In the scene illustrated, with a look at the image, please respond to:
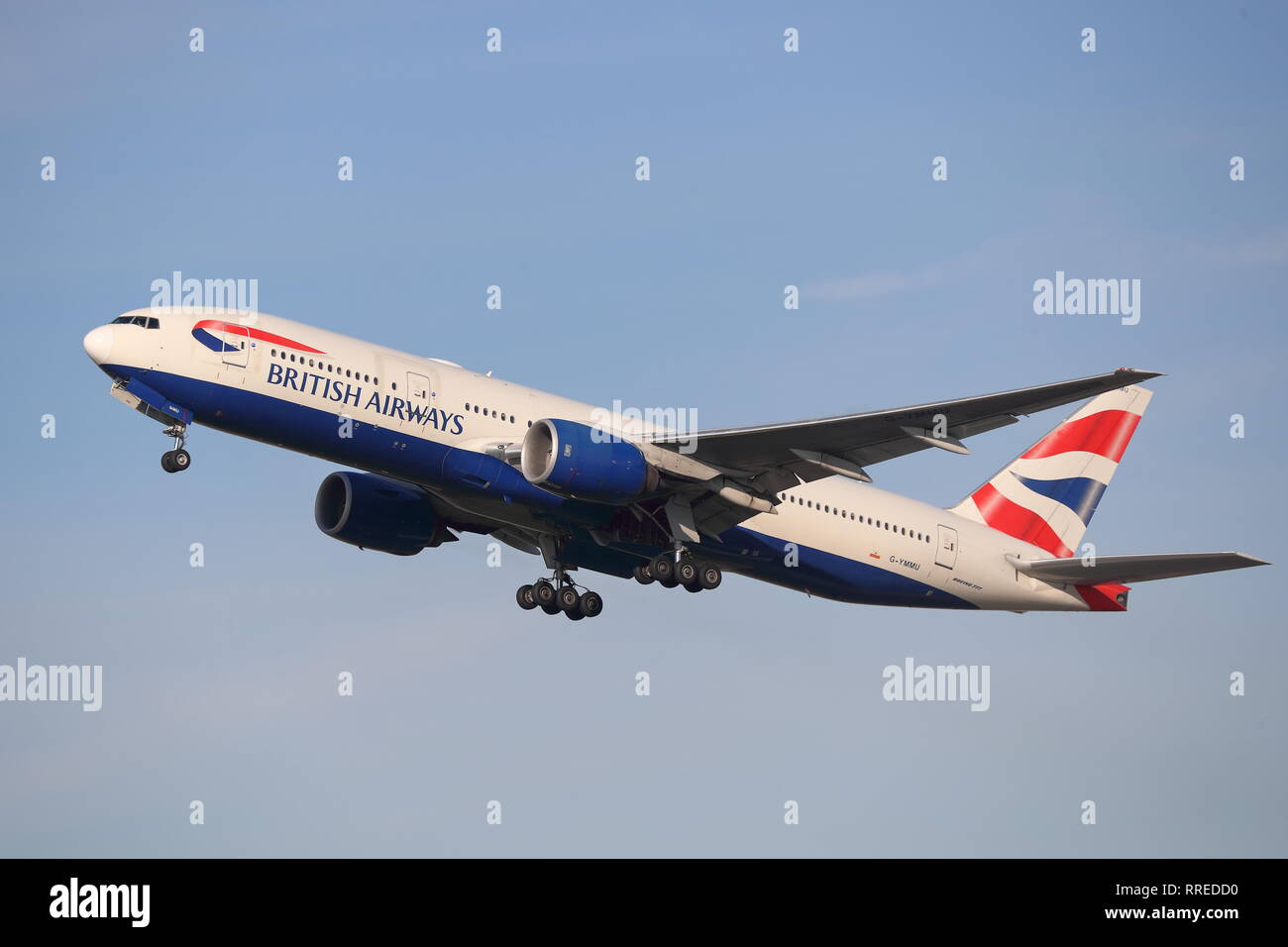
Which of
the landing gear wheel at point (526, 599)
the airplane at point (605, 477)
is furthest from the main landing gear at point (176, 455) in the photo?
the landing gear wheel at point (526, 599)

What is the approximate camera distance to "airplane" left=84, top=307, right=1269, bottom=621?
37531mm

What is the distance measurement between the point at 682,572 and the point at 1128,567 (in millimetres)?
11412

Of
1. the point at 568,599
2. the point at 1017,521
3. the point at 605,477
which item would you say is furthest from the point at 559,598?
the point at 1017,521

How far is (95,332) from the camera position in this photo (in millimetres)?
37438

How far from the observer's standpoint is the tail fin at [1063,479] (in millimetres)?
48469

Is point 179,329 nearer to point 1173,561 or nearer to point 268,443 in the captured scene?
point 268,443

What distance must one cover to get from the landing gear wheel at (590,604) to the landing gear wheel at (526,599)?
1308mm

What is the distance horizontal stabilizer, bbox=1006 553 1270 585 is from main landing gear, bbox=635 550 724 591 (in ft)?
30.9

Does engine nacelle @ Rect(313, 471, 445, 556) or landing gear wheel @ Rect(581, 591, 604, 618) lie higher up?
engine nacelle @ Rect(313, 471, 445, 556)

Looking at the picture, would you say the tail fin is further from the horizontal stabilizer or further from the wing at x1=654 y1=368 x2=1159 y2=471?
the wing at x1=654 y1=368 x2=1159 y2=471

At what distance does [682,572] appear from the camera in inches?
1644

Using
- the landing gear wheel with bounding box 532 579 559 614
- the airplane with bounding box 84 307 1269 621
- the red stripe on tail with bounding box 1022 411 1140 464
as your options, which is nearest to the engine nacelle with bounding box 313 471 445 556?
the airplane with bounding box 84 307 1269 621

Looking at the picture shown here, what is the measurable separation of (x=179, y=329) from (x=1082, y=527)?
2661cm

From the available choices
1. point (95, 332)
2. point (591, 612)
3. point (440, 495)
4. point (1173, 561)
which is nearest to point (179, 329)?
point (95, 332)
